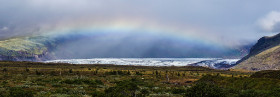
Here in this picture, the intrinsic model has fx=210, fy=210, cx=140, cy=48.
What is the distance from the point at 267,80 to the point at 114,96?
1168 inches

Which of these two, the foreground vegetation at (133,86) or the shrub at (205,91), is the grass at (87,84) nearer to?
the foreground vegetation at (133,86)

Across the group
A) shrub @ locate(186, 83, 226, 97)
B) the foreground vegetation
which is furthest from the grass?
shrub @ locate(186, 83, 226, 97)

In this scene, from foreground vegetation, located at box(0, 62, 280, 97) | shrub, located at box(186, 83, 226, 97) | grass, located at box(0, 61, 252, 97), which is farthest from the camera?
grass, located at box(0, 61, 252, 97)

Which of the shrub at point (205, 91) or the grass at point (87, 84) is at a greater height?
the shrub at point (205, 91)

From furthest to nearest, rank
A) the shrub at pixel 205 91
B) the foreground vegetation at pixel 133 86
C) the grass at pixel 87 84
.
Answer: the grass at pixel 87 84
the foreground vegetation at pixel 133 86
the shrub at pixel 205 91

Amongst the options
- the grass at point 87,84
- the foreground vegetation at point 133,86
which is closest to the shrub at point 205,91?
the foreground vegetation at point 133,86

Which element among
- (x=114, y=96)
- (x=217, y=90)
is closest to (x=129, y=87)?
(x=114, y=96)

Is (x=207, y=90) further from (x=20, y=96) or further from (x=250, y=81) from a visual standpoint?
(x=250, y=81)

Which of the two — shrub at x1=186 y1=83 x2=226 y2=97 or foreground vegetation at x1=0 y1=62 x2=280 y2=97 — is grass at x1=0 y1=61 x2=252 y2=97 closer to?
foreground vegetation at x1=0 y1=62 x2=280 y2=97

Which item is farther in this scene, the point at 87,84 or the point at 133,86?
the point at 87,84

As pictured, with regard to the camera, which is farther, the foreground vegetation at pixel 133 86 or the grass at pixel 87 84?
the grass at pixel 87 84

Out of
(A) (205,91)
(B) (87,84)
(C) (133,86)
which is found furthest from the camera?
(B) (87,84)

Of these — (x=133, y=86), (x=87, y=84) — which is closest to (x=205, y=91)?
(x=133, y=86)

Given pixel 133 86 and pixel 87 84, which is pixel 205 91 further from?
pixel 87 84
